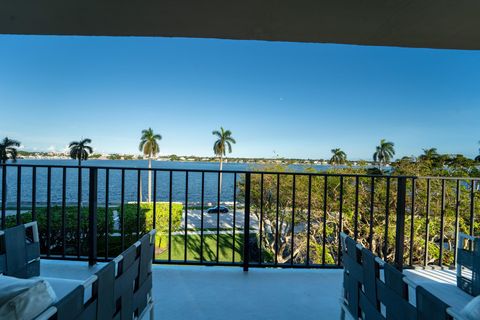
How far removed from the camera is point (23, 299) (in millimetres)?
677

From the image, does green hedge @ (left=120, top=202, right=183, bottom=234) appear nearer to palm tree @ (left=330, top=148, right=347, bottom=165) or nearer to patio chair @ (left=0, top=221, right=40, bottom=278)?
patio chair @ (left=0, top=221, right=40, bottom=278)

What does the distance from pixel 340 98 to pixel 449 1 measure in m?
20.7

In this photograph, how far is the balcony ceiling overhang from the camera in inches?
73.4

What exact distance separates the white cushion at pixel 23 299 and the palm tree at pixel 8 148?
1143 inches

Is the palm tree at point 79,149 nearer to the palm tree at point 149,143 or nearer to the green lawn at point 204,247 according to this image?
the palm tree at point 149,143

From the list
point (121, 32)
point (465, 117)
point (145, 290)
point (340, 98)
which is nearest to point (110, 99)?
point (340, 98)

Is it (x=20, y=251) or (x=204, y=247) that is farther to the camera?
(x=204, y=247)

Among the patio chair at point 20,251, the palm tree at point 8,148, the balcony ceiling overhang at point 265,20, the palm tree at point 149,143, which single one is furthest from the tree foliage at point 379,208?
the palm tree at point 8,148

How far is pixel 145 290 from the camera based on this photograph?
4.14ft

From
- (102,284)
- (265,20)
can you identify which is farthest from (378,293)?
(265,20)

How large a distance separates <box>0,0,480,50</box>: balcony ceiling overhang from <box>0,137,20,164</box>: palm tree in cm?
2755

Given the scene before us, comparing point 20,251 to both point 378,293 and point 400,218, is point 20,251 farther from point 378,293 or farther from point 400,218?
point 400,218

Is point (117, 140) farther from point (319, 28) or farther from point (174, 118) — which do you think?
point (319, 28)

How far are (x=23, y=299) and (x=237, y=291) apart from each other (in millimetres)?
1588
